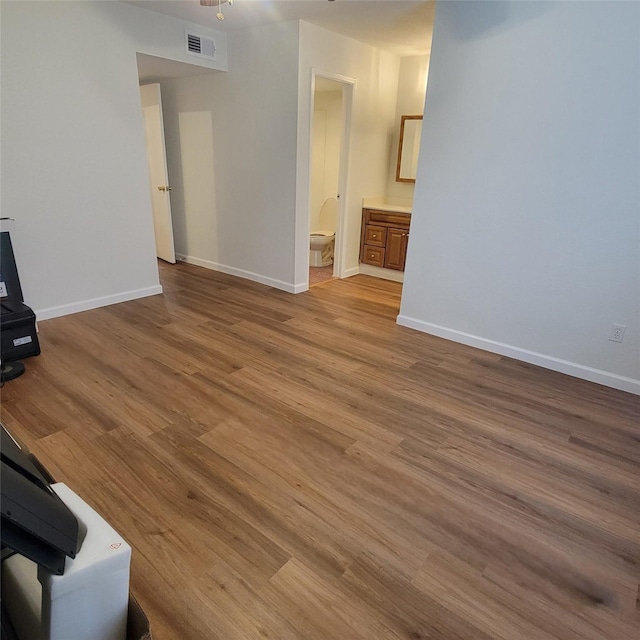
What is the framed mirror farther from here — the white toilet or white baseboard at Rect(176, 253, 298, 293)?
white baseboard at Rect(176, 253, 298, 293)

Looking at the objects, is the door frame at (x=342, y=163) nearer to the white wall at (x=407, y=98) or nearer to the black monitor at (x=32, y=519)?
the white wall at (x=407, y=98)

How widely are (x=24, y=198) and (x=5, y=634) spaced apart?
3189 mm

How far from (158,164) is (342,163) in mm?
2216

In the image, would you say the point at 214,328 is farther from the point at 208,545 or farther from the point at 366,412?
the point at 208,545

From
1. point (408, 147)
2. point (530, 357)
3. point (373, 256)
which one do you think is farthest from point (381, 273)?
point (530, 357)

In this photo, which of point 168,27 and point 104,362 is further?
point 168,27

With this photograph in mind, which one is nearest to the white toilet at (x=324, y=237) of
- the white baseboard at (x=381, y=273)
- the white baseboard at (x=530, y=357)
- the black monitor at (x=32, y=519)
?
the white baseboard at (x=381, y=273)

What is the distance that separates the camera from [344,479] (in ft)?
6.36

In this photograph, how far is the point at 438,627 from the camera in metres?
1.35

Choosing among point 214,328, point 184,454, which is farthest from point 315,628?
point 214,328

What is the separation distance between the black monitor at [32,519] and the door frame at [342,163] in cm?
369

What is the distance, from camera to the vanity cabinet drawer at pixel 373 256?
5066mm

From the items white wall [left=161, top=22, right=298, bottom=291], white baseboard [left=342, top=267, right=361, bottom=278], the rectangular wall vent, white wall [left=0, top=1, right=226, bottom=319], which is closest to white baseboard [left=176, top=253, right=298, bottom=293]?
white wall [left=161, top=22, right=298, bottom=291]

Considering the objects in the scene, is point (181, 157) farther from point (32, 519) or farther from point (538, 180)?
point (32, 519)
